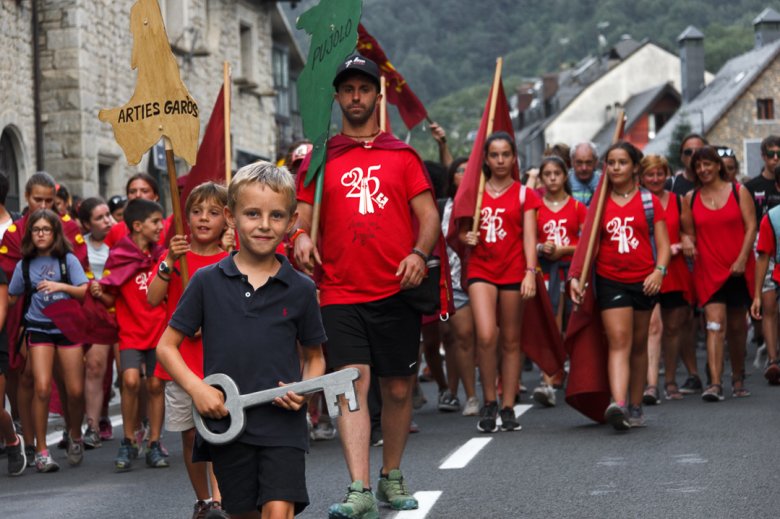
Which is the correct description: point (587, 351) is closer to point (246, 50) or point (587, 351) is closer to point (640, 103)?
point (246, 50)

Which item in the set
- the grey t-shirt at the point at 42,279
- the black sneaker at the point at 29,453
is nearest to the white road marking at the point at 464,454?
the grey t-shirt at the point at 42,279

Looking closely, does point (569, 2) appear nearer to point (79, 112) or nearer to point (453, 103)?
point (453, 103)

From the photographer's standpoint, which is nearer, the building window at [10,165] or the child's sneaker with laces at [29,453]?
the child's sneaker with laces at [29,453]

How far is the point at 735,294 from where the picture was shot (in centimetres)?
1298

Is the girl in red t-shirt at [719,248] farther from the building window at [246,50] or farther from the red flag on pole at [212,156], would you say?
the building window at [246,50]

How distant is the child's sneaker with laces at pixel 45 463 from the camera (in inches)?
385

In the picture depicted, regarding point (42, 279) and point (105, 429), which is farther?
point (105, 429)

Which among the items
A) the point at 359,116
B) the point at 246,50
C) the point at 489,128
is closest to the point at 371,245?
the point at 359,116

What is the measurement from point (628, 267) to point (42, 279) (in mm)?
3891

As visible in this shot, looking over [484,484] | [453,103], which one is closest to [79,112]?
[484,484]

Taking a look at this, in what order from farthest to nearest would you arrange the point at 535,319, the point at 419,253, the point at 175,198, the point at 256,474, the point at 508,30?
the point at 508,30 < the point at 535,319 < the point at 419,253 < the point at 175,198 < the point at 256,474

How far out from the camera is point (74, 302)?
10.0 metres

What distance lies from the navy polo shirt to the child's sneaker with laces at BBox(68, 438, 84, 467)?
512 cm

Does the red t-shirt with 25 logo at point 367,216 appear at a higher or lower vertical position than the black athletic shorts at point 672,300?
higher
